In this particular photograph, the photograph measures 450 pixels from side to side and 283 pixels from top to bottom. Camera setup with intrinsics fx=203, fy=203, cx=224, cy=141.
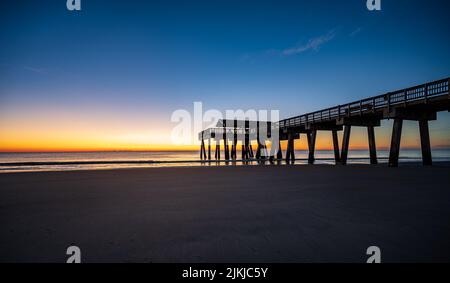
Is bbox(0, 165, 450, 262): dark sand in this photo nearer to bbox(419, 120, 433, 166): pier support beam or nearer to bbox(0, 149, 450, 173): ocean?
bbox(419, 120, 433, 166): pier support beam

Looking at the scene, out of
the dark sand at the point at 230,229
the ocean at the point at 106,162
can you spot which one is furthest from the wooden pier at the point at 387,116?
the dark sand at the point at 230,229

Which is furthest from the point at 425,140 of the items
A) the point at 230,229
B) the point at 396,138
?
the point at 230,229

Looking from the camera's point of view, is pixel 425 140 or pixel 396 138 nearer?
pixel 396 138

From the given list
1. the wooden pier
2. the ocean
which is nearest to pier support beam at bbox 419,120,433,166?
the wooden pier

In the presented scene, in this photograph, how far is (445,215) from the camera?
3566mm

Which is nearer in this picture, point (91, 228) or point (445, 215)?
point (91, 228)

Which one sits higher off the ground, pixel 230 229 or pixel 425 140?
pixel 425 140

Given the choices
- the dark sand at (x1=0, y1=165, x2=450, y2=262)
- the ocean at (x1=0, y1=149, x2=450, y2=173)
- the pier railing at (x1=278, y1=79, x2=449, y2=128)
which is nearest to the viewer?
the dark sand at (x1=0, y1=165, x2=450, y2=262)

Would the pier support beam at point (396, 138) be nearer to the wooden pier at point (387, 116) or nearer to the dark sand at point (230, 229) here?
the wooden pier at point (387, 116)

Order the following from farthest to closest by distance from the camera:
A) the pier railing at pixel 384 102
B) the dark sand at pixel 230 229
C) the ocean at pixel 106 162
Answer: the ocean at pixel 106 162 → the pier railing at pixel 384 102 → the dark sand at pixel 230 229

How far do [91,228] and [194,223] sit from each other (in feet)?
5.26

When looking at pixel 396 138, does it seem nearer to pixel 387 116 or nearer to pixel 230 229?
pixel 387 116
